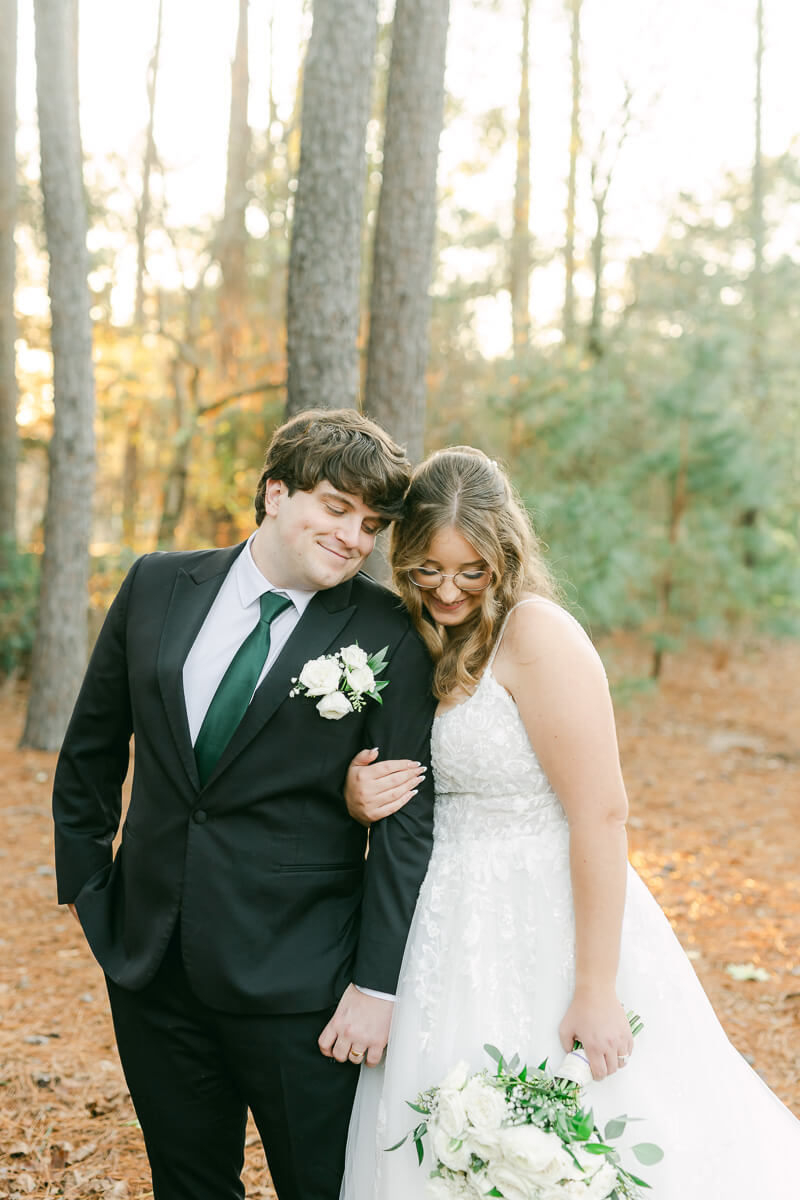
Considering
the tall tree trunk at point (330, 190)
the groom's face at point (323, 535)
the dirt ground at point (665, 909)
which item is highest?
the tall tree trunk at point (330, 190)

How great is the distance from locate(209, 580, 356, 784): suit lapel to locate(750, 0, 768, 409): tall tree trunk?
14.1 metres

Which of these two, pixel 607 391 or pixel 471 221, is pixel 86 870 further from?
pixel 471 221

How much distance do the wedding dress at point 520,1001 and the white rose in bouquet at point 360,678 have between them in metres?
0.27

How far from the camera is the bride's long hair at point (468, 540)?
7.84 ft

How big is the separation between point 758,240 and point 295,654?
16.5 metres

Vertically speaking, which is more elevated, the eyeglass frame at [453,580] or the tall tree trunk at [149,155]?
the tall tree trunk at [149,155]

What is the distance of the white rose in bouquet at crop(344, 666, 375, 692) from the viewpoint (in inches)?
88.6

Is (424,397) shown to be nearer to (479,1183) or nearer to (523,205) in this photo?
(479,1183)

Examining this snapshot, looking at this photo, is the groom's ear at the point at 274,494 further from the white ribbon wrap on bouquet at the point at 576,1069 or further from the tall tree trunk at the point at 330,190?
the tall tree trunk at the point at 330,190

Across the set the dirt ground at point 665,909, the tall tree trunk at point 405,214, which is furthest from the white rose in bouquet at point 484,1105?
the tall tree trunk at point 405,214

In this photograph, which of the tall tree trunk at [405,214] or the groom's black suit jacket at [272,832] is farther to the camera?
the tall tree trunk at [405,214]

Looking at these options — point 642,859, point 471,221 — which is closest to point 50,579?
point 642,859

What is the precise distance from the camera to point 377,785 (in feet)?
7.52

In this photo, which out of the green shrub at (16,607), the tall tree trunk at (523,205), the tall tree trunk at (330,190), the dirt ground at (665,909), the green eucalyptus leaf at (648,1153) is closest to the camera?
the green eucalyptus leaf at (648,1153)
